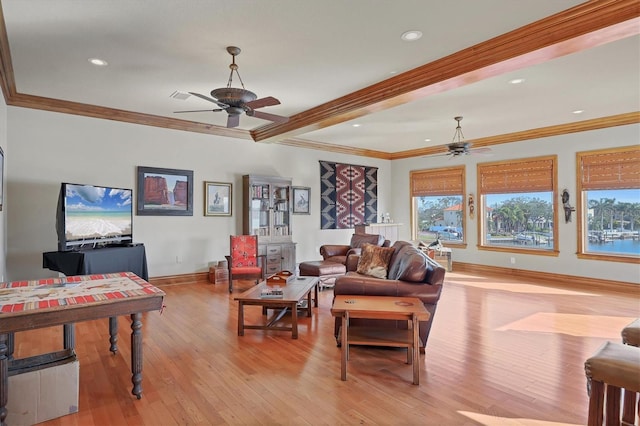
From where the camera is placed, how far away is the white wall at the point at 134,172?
4902 millimetres

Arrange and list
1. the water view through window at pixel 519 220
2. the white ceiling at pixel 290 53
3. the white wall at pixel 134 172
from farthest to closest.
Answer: the water view through window at pixel 519 220
the white wall at pixel 134 172
the white ceiling at pixel 290 53

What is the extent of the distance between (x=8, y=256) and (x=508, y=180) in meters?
8.68

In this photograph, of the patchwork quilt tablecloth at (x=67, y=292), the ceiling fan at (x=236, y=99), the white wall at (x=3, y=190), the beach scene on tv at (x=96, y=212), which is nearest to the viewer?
the patchwork quilt tablecloth at (x=67, y=292)

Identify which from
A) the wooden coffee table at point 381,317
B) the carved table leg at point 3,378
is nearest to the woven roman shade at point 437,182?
the wooden coffee table at point 381,317

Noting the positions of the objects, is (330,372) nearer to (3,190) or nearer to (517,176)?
(3,190)

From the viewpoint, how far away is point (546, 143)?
687cm

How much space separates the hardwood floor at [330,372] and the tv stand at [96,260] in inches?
25.6

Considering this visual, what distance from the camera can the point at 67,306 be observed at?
2.06 m

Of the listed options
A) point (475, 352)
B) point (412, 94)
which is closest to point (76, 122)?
point (412, 94)

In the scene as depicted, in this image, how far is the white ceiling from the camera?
2.83 meters

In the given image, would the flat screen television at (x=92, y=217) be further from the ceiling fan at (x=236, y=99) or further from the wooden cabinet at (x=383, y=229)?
Result: the wooden cabinet at (x=383, y=229)

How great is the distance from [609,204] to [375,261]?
4605 millimetres

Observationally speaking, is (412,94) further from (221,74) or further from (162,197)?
(162,197)

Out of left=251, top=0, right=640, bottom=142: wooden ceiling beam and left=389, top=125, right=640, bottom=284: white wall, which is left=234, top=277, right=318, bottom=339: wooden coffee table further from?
left=389, top=125, right=640, bottom=284: white wall
